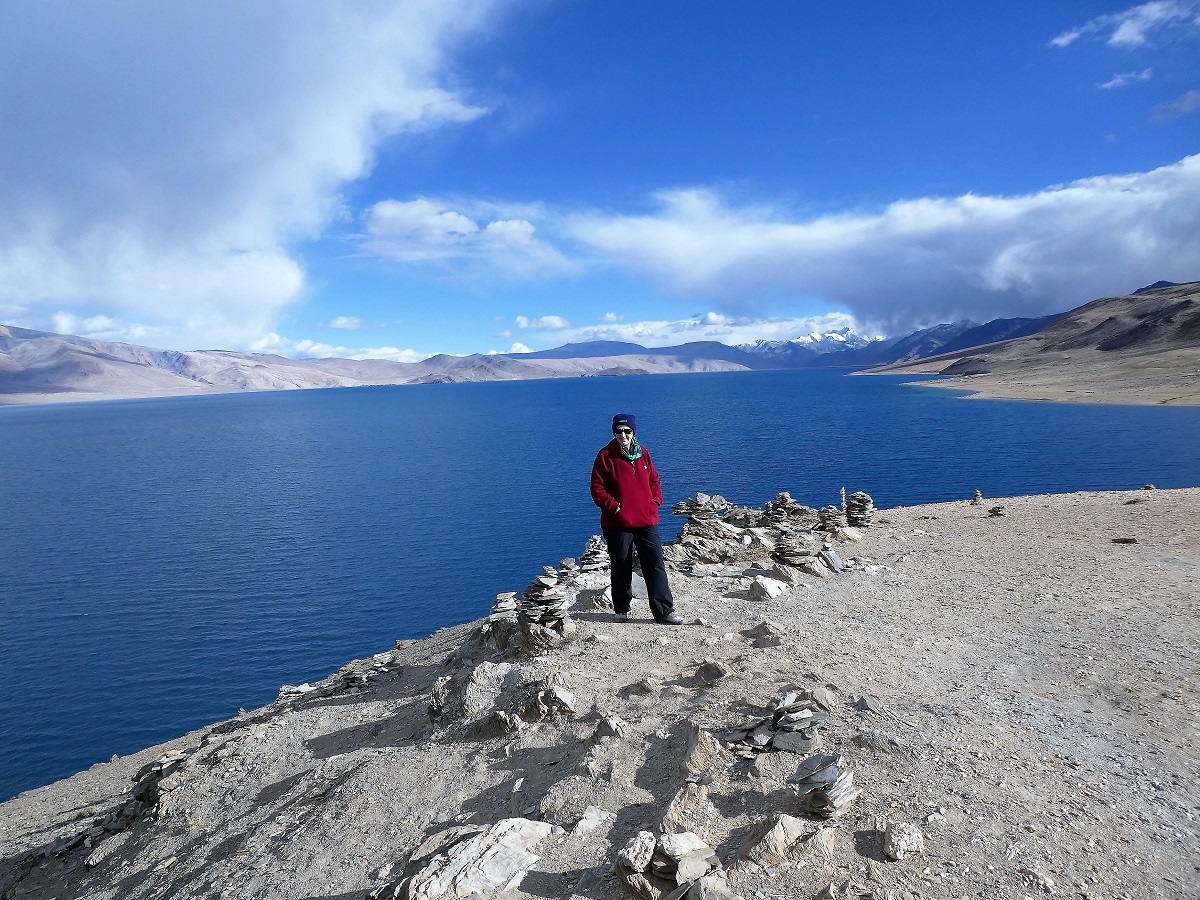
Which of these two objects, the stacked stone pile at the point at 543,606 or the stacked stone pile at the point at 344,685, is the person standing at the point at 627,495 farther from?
the stacked stone pile at the point at 344,685

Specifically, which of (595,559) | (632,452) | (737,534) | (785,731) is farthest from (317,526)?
(785,731)

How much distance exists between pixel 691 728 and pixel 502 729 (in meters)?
2.76

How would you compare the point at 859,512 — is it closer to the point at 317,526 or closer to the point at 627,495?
the point at 627,495

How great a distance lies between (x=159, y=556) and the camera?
39844 mm

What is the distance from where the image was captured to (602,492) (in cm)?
1071

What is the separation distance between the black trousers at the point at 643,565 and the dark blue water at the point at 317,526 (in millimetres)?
17479

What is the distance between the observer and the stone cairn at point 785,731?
22.7 feet

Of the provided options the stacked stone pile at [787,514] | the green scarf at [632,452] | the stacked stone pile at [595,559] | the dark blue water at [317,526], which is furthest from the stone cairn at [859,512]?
the dark blue water at [317,526]

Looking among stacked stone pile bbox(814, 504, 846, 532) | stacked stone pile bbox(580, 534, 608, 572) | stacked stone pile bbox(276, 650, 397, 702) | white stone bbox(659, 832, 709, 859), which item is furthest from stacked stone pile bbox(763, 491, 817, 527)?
white stone bbox(659, 832, 709, 859)

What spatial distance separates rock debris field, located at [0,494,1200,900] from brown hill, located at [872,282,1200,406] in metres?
99.7

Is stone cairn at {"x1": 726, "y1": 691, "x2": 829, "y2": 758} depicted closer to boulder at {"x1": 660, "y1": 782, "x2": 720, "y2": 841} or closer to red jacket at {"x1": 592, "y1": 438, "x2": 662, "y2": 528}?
boulder at {"x1": 660, "y1": 782, "x2": 720, "y2": 841}

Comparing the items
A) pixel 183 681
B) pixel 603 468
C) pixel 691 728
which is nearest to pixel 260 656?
pixel 183 681

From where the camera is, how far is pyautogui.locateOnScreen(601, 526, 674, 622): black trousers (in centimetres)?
1106

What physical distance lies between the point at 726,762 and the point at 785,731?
0.78 m
